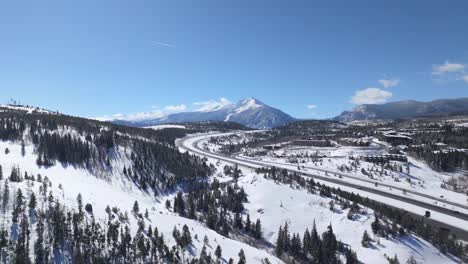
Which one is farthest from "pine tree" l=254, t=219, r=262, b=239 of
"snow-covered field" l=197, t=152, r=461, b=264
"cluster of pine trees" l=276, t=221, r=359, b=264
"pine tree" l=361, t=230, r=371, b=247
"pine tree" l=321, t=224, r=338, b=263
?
"pine tree" l=361, t=230, r=371, b=247

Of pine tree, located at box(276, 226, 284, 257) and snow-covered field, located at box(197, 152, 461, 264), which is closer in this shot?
snow-covered field, located at box(197, 152, 461, 264)

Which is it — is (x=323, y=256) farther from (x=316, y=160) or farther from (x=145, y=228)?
(x=316, y=160)

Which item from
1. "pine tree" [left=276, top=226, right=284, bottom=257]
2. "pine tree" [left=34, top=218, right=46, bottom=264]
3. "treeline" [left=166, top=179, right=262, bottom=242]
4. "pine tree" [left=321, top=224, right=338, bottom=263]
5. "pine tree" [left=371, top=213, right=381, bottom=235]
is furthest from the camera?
"treeline" [left=166, top=179, right=262, bottom=242]

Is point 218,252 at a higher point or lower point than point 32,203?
lower

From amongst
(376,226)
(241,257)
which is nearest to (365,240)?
(376,226)

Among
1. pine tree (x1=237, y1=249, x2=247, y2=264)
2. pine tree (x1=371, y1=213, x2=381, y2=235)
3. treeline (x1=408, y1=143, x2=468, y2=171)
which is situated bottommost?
pine tree (x1=237, y1=249, x2=247, y2=264)

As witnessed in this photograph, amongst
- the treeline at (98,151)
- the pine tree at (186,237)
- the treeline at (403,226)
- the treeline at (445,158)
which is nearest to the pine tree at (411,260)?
the treeline at (403,226)

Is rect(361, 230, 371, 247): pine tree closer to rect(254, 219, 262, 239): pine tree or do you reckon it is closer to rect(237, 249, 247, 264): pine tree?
rect(254, 219, 262, 239): pine tree

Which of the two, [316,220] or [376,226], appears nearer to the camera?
[376,226]

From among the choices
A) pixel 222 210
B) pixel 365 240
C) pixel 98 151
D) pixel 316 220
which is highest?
pixel 98 151

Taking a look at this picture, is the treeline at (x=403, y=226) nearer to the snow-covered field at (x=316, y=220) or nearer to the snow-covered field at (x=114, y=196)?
the snow-covered field at (x=316, y=220)

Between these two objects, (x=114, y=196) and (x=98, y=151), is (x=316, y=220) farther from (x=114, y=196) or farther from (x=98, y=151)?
(x=98, y=151)

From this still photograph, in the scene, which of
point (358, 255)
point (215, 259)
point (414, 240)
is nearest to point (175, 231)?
point (215, 259)
